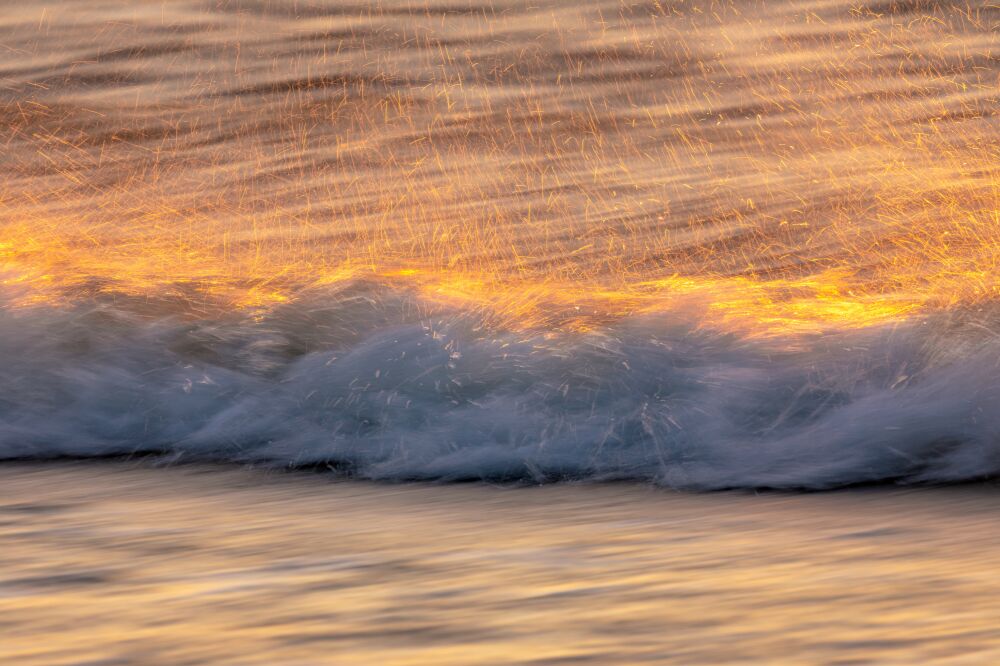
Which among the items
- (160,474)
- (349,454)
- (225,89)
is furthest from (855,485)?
(225,89)

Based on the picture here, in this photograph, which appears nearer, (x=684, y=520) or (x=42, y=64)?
(x=684, y=520)

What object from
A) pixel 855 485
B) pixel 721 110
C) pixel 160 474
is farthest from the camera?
pixel 721 110

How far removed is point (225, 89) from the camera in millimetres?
12477

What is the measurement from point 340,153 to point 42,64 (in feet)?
11.3

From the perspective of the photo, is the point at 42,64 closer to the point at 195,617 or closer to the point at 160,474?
the point at 160,474

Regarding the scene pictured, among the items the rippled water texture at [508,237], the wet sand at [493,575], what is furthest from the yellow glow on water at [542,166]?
the wet sand at [493,575]

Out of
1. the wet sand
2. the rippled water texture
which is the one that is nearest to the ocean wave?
the rippled water texture

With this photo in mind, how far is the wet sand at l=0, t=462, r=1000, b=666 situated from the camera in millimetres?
2195

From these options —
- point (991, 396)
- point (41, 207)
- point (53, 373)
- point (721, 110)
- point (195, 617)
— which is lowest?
point (195, 617)

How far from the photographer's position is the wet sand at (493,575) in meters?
2.20

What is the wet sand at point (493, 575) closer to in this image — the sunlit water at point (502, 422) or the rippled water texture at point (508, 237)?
the sunlit water at point (502, 422)

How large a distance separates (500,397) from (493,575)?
1.11 metres

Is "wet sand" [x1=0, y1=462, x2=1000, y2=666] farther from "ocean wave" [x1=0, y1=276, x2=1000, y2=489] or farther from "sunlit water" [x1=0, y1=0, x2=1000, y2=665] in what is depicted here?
"ocean wave" [x1=0, y1=276, x2=1000, y2=489]

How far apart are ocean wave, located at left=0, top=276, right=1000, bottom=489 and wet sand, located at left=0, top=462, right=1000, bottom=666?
0.13m
